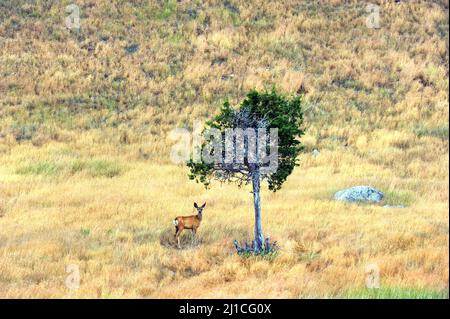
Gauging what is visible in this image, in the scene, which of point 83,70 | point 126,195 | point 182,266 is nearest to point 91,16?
point 83,70

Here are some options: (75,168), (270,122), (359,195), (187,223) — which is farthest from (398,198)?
(75,168)

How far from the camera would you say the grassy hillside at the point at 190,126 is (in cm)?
1166

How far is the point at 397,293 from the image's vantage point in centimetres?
979

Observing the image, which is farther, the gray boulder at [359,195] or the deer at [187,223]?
the gray boulder at [359,195]

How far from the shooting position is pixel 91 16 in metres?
40.9

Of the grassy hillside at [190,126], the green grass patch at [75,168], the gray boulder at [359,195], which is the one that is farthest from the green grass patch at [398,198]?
the green grass patch at [75,168]

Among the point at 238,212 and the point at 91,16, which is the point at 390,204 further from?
the point at 91,16

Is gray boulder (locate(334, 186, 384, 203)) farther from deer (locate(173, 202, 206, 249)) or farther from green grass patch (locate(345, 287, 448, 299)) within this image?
green grass patch (locate(345, 287, 448, 299))

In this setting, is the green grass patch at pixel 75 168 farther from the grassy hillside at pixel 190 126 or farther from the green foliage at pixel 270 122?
the green foliage at pixel 270 122

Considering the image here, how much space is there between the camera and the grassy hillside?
11656 mm

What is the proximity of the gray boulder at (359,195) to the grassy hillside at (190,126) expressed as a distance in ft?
1.83

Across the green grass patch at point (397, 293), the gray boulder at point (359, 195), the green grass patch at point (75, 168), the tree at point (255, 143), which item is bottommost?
the green grass patch at point (75, 168)

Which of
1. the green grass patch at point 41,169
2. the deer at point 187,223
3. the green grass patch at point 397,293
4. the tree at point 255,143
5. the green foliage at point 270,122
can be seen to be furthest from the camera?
the green grass patch at point 41,169

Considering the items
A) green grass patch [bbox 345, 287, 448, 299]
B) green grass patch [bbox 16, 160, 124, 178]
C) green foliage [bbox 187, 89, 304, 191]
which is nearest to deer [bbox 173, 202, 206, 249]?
green foliage [bbox 187, 89, 304, 191]
